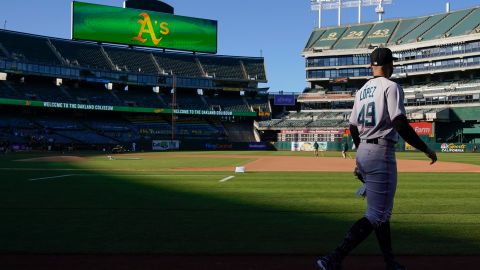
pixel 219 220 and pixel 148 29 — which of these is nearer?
pixel 219 220

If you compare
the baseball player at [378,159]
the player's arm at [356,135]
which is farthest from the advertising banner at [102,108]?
the baseball player at [378,159]

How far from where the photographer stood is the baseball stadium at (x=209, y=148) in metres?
6.23

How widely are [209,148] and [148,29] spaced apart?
24213 millimetres

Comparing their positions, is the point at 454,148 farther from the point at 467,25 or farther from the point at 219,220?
the point at 219,220

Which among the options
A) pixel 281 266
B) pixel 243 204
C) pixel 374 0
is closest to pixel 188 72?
pixel 374 0

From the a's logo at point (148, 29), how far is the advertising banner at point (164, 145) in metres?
20.9

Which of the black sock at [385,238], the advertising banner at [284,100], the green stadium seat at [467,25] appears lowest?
the black sock at [385,238]

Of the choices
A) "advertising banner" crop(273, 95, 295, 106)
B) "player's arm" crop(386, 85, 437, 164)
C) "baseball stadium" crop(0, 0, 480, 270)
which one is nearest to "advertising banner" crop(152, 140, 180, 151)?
"baseball stadium" crop(0, 0, 480, 270)

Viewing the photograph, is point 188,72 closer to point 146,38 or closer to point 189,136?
point 146,38

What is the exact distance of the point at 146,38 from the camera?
74812mm

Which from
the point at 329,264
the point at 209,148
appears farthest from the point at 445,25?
the point at 329,264

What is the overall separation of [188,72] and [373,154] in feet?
255

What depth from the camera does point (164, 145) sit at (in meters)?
62.7

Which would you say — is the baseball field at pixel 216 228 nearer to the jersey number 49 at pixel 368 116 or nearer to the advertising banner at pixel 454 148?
the jersey number 49 at pixel 368 116
